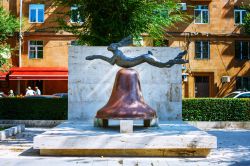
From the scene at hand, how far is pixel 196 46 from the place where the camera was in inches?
1473

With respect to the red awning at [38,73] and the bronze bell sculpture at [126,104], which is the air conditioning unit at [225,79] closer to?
the red awning at [38,73]

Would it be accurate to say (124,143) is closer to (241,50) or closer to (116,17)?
(116,17)

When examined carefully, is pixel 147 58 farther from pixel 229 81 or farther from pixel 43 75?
pixel 229 81

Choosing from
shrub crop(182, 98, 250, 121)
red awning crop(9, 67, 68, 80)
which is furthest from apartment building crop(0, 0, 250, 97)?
shrub crop(182, 98, 250, 121)

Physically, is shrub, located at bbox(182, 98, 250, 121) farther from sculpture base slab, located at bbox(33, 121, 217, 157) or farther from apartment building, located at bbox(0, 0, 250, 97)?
apartment building, located at bbox(0, 0, 250, 97)

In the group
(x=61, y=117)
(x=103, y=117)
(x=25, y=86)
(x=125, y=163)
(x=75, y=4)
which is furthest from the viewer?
(x=25, y=86)

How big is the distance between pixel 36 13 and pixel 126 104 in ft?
91.5

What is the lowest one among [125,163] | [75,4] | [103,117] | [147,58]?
[125,163]

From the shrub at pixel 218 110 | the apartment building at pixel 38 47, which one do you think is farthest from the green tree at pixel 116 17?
the apartment building at pixel 38 47

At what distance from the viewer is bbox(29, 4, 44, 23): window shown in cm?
3678

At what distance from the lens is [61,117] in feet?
70.5

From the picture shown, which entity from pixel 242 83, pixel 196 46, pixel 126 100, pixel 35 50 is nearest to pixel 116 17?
pixel 126 100

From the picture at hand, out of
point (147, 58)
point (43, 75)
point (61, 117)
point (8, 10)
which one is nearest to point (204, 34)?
point (43, 75)

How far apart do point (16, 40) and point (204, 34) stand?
15466 mm
